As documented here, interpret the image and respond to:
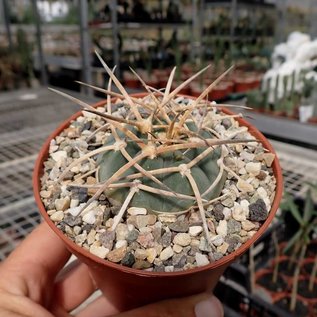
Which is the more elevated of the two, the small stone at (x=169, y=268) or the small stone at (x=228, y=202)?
the small stone at (x=228, y=202)

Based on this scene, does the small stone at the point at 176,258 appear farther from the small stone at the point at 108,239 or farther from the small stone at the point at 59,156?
the small stone at the point at 59,156

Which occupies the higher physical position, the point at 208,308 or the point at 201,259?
the point at 201,259

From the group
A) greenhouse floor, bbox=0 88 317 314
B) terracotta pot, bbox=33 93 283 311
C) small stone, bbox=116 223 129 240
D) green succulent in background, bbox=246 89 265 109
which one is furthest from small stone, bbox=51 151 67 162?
green succulent in background, bbox=246 89 265 109

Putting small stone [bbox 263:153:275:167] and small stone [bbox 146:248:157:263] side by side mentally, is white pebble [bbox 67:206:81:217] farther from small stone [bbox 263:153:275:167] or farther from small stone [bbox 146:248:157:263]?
small stone [bbox 263:153:275:167]

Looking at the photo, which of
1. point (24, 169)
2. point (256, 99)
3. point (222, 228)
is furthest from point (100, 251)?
point (256, 99)

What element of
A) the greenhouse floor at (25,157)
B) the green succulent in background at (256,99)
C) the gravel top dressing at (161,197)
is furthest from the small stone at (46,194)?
the green succulent in background at (256,99)

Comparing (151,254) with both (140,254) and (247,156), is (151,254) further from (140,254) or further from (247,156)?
(247,156)

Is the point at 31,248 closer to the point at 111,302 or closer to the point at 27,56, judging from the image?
the point at 111,302
